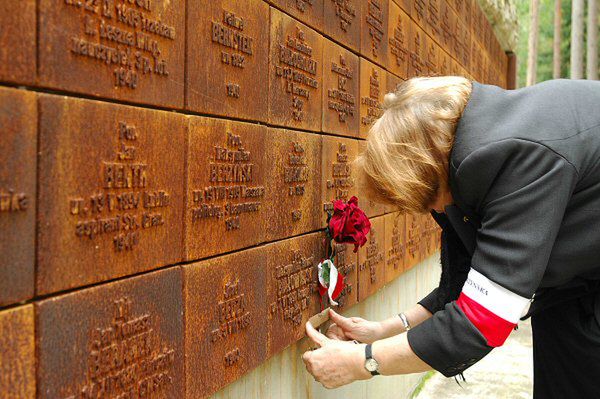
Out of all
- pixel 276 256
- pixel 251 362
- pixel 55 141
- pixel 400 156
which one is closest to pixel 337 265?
pixel 276 256

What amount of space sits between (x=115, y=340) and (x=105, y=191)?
35 centimetres

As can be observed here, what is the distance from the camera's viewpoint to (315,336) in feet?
8.11

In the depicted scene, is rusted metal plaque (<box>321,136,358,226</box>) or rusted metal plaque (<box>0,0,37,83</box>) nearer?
rusted metal plaque (<box>0,0,37,83</box>)

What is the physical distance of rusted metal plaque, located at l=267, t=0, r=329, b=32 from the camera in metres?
2.43

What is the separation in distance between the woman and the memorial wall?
41cm

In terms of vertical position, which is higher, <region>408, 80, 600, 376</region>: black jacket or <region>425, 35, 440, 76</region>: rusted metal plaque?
<region>425, 35, 440, 76</region>: rusted metal plaque

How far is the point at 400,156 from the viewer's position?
1.95 meters

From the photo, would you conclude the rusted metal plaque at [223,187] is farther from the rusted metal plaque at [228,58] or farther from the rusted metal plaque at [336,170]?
the rusted metal plaque at [336,170]

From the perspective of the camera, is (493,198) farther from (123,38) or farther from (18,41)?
(18,41)

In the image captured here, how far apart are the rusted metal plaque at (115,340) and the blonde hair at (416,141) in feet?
2.34

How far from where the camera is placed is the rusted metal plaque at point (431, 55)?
16.5ft

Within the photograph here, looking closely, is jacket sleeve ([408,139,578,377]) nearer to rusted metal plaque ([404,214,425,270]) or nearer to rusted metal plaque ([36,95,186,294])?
rusted metal plaque ([36,95,186,294])

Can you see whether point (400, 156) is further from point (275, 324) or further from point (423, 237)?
point (423, 237)

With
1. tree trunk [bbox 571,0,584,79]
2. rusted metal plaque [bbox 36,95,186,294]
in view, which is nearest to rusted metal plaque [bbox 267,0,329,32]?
rusted metal plaque [bbox 36,95,186,294]
